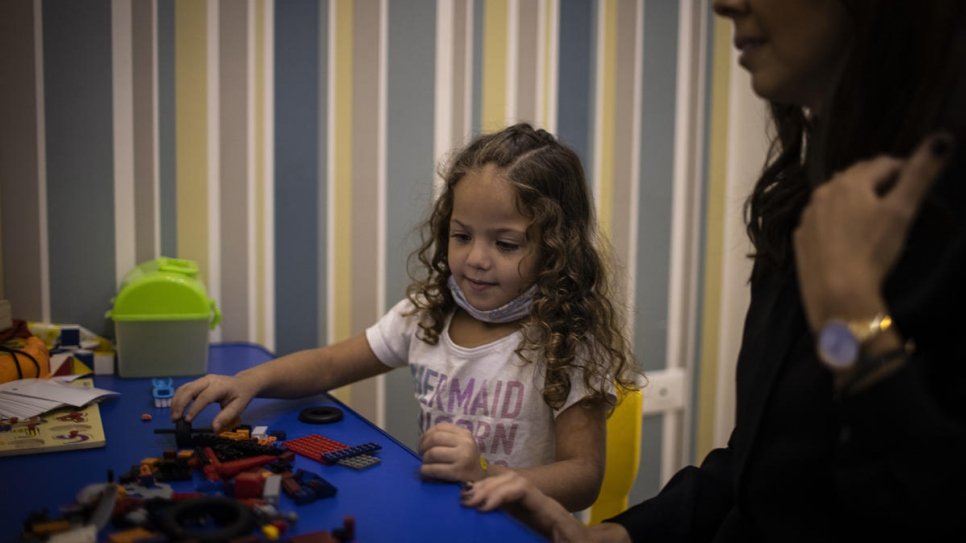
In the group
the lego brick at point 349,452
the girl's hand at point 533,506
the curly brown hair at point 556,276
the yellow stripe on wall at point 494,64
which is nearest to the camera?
the girl's hand at point 533,506

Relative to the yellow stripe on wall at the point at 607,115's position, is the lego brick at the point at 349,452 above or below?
below

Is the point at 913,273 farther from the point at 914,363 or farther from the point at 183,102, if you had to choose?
the point at 183,102

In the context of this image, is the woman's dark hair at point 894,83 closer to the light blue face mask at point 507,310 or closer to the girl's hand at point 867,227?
the girl's hand at point 867,227

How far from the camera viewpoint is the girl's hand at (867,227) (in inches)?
24.6

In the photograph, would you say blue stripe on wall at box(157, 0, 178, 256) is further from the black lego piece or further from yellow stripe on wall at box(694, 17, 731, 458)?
yellow stripe on wall at box(694, 17, 731, 458)

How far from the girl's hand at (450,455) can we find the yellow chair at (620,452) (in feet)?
1.85

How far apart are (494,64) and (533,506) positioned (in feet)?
4.21

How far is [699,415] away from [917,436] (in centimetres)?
183

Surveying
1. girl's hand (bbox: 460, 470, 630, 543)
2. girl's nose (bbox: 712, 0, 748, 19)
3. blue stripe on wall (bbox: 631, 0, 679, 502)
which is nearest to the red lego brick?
girl's hand (bbox: 460, 470, 630, 543)

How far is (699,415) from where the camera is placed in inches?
93.4

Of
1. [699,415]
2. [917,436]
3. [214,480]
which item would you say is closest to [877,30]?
[917,436]

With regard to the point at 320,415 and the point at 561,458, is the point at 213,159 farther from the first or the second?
the point at 561,458

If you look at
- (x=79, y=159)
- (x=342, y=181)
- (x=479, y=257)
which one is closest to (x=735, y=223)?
(x=342, y=181)

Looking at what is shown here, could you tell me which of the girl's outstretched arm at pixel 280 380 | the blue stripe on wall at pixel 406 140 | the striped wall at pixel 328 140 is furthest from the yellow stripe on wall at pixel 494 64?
the girl's outstretched arm at pixel 280 380
